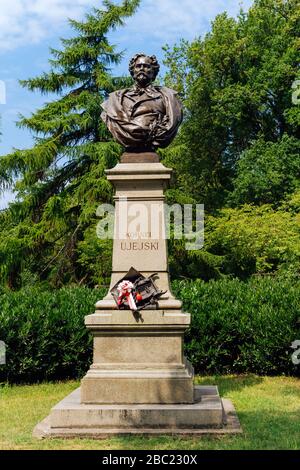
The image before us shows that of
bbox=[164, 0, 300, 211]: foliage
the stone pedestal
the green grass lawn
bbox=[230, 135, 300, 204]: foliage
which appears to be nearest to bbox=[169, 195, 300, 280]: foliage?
bbox=[230, 135, 300, 204]: foliage

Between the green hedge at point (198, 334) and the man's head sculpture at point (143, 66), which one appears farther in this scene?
the green hedge at point (198, 334)

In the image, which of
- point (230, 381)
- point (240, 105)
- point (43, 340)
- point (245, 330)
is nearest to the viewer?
point (230, 381)

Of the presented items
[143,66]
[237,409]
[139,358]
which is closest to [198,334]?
[237,409]

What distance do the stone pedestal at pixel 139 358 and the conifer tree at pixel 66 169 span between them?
1300 centimetres

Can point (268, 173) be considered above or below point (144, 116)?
above

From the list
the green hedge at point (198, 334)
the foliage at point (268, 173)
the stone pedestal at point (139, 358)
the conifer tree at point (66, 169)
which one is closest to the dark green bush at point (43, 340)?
the green hedge at point (198, 334)

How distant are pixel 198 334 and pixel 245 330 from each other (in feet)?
3.12

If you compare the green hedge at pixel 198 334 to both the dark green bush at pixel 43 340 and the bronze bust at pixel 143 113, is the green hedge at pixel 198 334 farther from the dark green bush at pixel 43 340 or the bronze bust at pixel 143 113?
the bronze bust at pixel 143 113

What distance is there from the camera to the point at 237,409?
8.72 meters

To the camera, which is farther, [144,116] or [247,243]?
[247,243]

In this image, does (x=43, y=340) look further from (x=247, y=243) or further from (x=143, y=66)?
(x=247, y=243)

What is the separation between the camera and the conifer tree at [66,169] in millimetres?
21828
